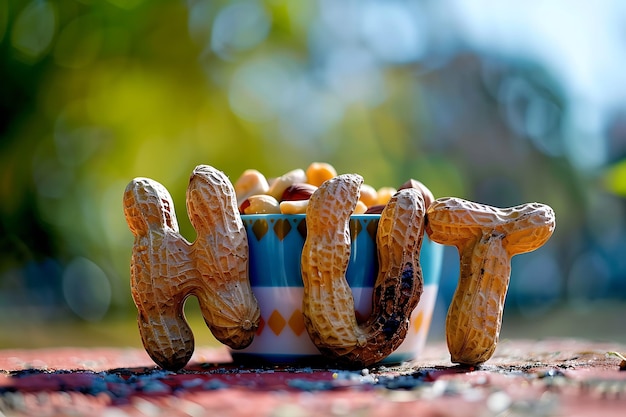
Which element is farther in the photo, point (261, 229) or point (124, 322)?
point (124, 322)

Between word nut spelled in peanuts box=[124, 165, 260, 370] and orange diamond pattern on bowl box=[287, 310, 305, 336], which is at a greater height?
word nut spelled in peanuts box=[124, 165, 260, 370]

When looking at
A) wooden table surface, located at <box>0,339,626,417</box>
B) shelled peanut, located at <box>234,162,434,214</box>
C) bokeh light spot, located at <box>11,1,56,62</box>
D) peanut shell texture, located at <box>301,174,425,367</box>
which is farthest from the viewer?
bokeh light spot, located at <box>11,1,56,62</box>

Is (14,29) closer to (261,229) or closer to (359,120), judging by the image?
(359,120)

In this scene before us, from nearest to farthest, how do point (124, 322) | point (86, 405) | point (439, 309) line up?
point (86, 405)
point (439, 309)
point (124, 322)

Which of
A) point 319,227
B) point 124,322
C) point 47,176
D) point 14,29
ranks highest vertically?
point 14,29

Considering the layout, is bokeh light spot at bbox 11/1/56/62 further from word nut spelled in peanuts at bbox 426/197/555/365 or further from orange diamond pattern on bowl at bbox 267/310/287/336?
word nut spelled in peanuts at bbox 426/197/555/365

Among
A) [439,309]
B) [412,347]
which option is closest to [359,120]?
[439,309]

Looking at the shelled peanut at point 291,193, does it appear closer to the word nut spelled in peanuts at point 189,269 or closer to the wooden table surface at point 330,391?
the word nut spelled in peanuts at point 189,269

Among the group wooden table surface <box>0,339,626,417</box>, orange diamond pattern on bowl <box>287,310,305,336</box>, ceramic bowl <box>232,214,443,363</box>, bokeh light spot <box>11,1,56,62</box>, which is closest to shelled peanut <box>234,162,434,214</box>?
ceramic bowl <box>232,214,443,363</box>
